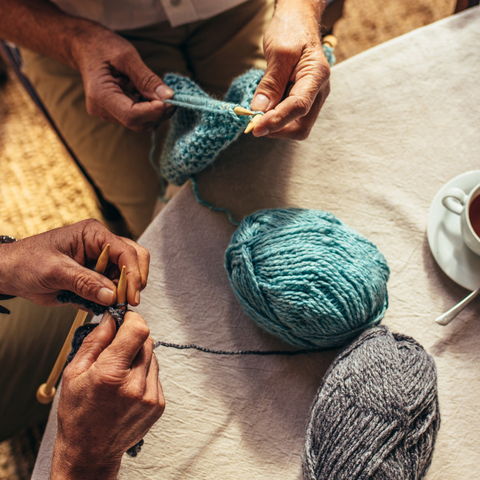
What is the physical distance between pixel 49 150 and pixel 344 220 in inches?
56.0

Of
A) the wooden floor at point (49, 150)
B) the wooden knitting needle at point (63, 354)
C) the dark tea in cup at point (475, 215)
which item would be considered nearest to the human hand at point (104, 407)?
the wooden knitting needle at point (63, 354)

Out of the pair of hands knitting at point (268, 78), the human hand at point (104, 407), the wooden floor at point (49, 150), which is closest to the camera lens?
the human hand at point (104, 407)

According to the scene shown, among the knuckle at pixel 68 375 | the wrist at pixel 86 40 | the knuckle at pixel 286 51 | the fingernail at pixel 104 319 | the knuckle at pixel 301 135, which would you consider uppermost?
the wrist at pixel 86 40

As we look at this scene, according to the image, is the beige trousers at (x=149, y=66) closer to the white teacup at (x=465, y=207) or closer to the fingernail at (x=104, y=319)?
the fingernail at (x=104, y=319)

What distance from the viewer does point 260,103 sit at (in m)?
0.61

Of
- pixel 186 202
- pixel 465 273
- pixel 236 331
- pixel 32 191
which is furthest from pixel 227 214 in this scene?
pixel 32 191

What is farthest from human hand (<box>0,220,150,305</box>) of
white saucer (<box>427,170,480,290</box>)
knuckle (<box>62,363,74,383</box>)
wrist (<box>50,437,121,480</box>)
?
white saucer (<box>427,170,480,290</box>)

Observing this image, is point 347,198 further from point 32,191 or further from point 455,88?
point 32,191

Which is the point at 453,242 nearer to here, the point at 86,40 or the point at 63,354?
the point at 63,354

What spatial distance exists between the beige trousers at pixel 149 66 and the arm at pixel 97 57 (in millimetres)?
86

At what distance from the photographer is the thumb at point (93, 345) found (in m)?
0.52

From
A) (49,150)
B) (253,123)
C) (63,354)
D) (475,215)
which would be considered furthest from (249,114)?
(49,150)

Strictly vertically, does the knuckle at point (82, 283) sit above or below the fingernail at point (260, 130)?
below

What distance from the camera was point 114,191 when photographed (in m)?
0.98
